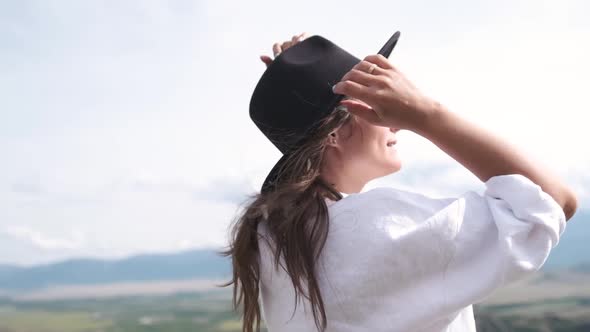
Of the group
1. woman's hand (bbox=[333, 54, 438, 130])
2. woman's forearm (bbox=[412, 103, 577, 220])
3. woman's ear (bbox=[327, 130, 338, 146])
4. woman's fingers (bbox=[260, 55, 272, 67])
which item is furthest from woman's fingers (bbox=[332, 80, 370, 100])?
woman's fingers (bbox=[260, 55, 272, 67])

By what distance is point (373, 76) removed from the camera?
1864 mm

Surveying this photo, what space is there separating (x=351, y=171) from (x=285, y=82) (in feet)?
1.15

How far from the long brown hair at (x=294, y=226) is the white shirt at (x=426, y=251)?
3 centimetres

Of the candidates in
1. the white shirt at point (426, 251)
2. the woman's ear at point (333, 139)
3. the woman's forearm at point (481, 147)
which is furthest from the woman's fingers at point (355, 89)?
the woman's ear at point (333, 139)

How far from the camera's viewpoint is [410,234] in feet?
6.17

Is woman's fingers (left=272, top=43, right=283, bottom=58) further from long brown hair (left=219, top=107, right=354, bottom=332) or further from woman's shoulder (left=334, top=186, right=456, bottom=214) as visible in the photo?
woman's shoulder (left=334, top=186, right=456, bottom=214)

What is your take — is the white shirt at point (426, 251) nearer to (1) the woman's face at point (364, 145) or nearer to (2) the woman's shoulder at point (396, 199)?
(2) the woman's shoulder at point (396, 199)

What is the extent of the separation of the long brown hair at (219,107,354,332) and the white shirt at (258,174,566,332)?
0.03 m

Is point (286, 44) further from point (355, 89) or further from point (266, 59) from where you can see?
point (355, 89)

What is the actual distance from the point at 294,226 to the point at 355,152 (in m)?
0.35

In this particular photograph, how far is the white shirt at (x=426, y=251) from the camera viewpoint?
1.83 m

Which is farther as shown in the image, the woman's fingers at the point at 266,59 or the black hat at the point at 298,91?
the woman's fingers at the point at 266,59

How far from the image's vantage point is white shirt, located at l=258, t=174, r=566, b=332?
183 centimetres

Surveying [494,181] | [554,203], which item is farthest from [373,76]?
[554,203]
